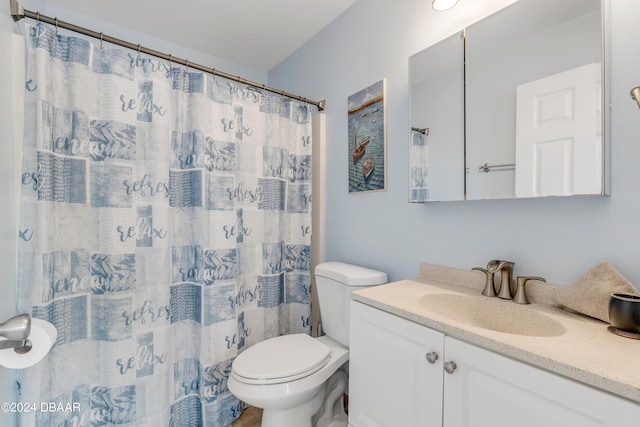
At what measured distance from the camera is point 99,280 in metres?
1.30

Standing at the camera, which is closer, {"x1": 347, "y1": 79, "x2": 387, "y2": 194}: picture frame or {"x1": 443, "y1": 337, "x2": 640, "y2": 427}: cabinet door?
{"x1": 443, "y1": 337, "x2": 640, "y2": 427}: cabinet door

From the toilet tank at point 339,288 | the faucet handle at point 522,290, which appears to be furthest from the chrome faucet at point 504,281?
the toilet tank at point 339,288

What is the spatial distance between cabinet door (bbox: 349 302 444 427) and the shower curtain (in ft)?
2.73

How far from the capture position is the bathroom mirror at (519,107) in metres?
0.87

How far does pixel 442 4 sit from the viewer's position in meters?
1.20

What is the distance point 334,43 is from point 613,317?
194 centimetres

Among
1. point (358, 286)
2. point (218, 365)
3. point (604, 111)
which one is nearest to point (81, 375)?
point (218, 365)

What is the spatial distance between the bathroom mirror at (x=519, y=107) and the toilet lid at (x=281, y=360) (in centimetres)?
94

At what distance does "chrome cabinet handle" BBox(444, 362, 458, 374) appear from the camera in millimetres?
774

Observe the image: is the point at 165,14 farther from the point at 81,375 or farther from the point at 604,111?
the point at 604,111

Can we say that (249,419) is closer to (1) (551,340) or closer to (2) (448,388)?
(2) (448,388)

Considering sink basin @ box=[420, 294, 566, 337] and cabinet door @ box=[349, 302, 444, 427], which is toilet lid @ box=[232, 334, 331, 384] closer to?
cabinet door @ box=[349, 302, 444, 427]

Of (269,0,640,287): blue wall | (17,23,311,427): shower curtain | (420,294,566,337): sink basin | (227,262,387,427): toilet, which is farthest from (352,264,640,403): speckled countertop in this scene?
(17,23,311,427): shower curtain

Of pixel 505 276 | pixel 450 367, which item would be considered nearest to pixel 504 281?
pixel 505 276
